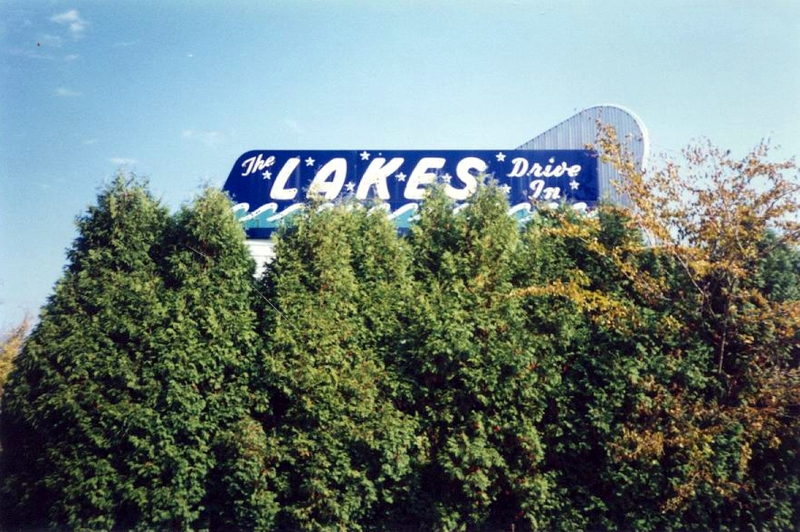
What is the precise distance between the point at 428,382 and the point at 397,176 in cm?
721

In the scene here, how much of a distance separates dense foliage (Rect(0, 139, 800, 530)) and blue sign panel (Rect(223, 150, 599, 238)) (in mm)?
5536

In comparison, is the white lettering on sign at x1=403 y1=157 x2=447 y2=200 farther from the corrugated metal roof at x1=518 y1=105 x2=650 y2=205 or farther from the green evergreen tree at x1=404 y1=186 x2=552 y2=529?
the green evergreen tree at x1=404 y1=186 x2=552 y2=529

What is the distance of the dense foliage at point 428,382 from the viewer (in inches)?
303

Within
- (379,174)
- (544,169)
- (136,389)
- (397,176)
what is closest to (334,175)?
(379,174)

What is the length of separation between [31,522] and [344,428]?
4.50m

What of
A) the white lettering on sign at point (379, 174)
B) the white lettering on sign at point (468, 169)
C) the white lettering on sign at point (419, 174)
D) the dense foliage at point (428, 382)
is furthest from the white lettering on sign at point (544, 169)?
the dense foliage at point (428, 382)

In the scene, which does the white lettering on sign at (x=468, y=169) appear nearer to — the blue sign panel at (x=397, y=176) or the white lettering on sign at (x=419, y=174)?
the blue sign panel at (x=397, y=176)

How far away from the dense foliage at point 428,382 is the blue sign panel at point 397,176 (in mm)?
5536

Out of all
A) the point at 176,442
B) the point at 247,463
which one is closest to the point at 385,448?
the point at 247,463

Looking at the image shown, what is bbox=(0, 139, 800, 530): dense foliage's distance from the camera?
7703mm

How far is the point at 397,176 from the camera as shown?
14.5m

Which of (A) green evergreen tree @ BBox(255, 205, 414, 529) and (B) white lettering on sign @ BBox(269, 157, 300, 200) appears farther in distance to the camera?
(B) white lettering on sign @ BBox(269, 157, 300, 200)

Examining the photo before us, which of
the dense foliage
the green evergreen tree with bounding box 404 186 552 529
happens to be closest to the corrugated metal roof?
the dense foliage

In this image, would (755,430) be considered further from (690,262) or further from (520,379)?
(520,379)
